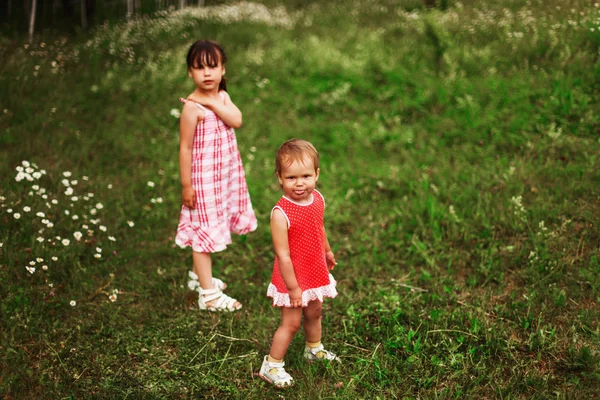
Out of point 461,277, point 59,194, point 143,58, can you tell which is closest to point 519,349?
point 461,277

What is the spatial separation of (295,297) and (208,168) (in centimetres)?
148

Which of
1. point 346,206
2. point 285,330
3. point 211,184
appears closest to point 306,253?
point 285,330

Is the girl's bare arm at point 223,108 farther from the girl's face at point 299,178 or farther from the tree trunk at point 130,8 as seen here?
the tree trunk at point 130,8

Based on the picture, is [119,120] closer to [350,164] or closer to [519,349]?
[350,164]

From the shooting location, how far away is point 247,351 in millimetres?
3857

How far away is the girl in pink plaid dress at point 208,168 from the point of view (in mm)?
4047

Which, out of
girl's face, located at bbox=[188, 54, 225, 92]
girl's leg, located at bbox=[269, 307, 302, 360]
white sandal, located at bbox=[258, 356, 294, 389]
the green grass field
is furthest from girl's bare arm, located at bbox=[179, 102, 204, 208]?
white sandal, located at bbox=[258, 356, 294, 389]

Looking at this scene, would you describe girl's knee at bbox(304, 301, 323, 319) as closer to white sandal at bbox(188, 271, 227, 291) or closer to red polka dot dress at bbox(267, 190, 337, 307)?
red polka dot dress at bbox(267, 190, 337, 307)

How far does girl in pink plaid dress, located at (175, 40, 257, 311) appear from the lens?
405 cm

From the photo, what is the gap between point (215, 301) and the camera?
434 cm

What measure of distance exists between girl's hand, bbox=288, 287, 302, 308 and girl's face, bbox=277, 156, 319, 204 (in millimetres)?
534

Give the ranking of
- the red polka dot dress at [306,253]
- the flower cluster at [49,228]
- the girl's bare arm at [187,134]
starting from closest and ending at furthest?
the red polka dot dress at [306,253] < the girl's bare arm at [187,134] < the flower cluster at [49,228]

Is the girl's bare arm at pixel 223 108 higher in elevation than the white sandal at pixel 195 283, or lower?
higher

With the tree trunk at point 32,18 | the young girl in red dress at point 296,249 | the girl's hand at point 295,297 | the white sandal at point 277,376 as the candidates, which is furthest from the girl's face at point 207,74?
the tree trunk at point 32,18
